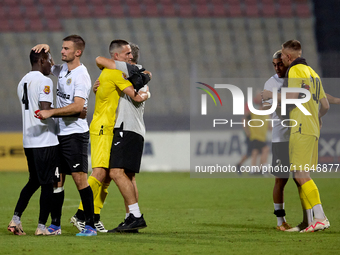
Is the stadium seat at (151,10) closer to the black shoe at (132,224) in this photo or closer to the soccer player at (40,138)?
the soccer player at (40,138)

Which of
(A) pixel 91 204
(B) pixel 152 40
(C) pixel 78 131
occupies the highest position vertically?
(B) pixel 152 40

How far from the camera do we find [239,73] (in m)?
15.2

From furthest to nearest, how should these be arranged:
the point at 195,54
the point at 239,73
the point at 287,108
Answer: the point at 195,54, the point at 239,73, the point at 287,108

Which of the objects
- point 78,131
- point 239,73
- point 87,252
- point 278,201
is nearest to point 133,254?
point 87,252

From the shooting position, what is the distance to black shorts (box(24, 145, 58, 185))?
475 centimetres

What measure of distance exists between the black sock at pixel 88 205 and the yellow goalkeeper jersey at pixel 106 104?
1.90 ft

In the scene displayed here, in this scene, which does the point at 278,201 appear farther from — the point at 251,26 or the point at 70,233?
the point at 251,26

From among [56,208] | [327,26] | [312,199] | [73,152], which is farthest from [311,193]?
[327,26]

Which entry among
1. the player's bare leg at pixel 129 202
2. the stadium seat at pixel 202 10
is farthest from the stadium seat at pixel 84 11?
the player's bare leg at pixel 129 202

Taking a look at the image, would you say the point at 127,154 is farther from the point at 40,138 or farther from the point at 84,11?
the point at 84,11

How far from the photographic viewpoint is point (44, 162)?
4754 millimetres

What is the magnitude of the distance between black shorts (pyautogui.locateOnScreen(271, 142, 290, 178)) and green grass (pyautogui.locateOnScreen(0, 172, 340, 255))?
61 cm

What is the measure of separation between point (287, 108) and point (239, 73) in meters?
9.93

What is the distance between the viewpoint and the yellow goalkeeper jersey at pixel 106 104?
16.4ft
